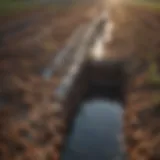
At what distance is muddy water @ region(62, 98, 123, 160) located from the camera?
1.02 metres

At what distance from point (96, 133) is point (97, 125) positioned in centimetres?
4

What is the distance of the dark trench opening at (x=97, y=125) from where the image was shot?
3.38ft

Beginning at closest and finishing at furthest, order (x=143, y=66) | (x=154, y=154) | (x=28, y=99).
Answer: (x=154, y=154) < (x=28, y=99) < (x=143, y=66)

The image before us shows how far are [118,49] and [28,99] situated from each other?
36 centimetres

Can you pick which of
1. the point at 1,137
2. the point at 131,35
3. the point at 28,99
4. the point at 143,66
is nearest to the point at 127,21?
the point at 131,35

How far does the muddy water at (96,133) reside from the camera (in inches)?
40.3

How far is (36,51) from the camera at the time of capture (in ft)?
4.25

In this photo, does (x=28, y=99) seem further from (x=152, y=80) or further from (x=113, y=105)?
(x=152, y=80)

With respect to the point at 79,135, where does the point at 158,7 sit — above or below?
above

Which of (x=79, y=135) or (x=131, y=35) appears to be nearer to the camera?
(x=79, y=135)

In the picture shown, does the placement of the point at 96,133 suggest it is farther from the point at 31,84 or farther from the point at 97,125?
the point at 31,84

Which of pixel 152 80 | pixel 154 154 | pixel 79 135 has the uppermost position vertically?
pixel 152 80

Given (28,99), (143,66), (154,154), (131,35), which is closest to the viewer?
(154,154)

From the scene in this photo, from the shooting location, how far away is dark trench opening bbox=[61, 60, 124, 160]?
1.03m
